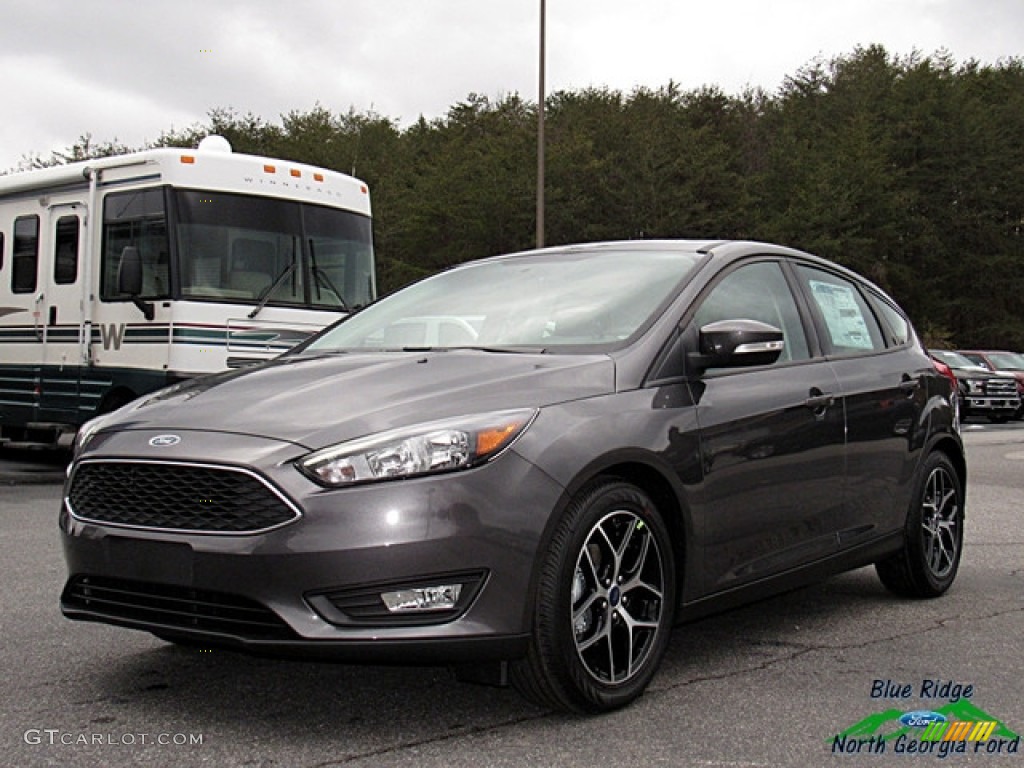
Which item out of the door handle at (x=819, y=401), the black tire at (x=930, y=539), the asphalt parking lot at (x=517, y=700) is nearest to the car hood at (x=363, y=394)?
the asphalt parking lot at (x=517, y=700)

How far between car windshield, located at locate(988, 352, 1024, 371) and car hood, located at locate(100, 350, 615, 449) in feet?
89.2

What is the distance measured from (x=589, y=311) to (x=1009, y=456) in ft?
42.9

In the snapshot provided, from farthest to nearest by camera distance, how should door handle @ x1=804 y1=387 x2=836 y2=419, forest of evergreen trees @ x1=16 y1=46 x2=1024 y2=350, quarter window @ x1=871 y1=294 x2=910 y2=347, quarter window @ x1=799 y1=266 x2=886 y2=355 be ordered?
forest of evergreen trees @ x1=16 y1=46 x2=1024 y2=350
quarter window @ x1=871 y1=294 x2=910 y2=347
quarter window @ x1=799 y1=266 x2=886 y2=355
door handle @ x1=804 y1=387 x2=836 y2=419

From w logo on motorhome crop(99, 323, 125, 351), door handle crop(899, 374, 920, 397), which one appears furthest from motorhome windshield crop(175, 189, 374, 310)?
door handle crop(899, 374, 920, 397)

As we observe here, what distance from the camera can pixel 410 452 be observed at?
364cm

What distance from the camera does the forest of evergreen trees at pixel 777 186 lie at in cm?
5484

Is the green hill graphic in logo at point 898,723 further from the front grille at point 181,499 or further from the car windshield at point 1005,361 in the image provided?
the car windshield at point 1005,361

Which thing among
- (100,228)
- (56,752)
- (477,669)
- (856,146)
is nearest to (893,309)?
(477,669)

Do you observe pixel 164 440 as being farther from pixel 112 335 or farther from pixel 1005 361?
pixel 1005 361

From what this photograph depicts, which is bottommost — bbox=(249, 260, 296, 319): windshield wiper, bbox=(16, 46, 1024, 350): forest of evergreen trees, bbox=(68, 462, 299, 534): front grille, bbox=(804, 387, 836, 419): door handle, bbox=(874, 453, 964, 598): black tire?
bbox=(874, 453, 964, 598): black tire

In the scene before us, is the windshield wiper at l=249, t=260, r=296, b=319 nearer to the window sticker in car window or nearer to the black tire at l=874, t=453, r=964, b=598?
the window sticker in car window

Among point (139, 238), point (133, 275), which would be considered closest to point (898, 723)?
point (133, 275)

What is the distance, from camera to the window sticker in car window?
222 inches

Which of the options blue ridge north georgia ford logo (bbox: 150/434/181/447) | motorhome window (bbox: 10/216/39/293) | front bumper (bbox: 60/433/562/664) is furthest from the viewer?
motorhome window (bbox: 10/216/39/293)
